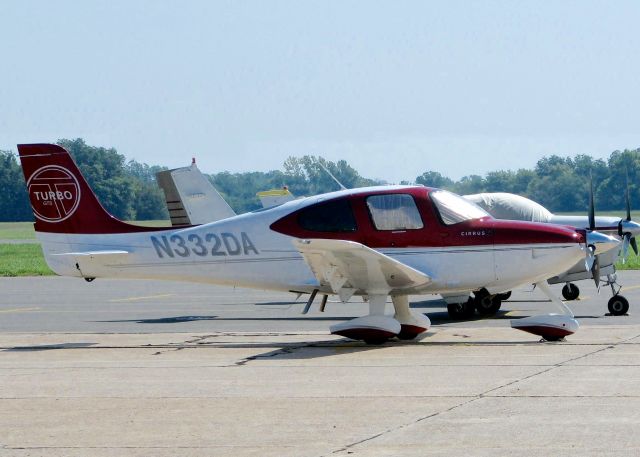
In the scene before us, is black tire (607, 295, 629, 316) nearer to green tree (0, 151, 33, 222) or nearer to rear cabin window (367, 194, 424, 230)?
rear cabin window (367, 194, 424, 230)

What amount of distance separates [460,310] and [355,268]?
477 cm

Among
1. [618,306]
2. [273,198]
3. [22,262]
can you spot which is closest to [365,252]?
[618,306]

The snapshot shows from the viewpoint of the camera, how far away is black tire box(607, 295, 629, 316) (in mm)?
17391

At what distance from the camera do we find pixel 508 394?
920 cm

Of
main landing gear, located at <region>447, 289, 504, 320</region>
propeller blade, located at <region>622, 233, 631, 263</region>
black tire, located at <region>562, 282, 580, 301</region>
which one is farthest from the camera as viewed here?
black tire, located at <region>562, 282, 580, 301</region>

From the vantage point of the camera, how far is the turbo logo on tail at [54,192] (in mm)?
15219

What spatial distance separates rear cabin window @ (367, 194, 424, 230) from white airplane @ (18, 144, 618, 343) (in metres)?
0.01

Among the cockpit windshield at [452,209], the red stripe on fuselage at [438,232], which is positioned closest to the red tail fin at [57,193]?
the red stripe on fuselage at [438,232]

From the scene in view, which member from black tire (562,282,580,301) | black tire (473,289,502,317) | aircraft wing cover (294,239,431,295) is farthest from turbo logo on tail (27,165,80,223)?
black tire (562,282,580,301)

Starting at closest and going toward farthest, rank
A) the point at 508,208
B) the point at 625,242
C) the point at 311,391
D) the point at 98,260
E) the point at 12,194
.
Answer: the point at 311,391, the point at 98,260, the point at 625,242, the point at 508,208, the point at 12,194

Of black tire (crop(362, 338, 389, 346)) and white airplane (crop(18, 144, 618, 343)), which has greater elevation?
white airplane (crop(18, 144, 618, 343))

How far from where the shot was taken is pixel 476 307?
17797 mm

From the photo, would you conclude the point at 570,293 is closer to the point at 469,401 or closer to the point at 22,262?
the point at 469,401

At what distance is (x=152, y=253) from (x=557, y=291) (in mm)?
11544
